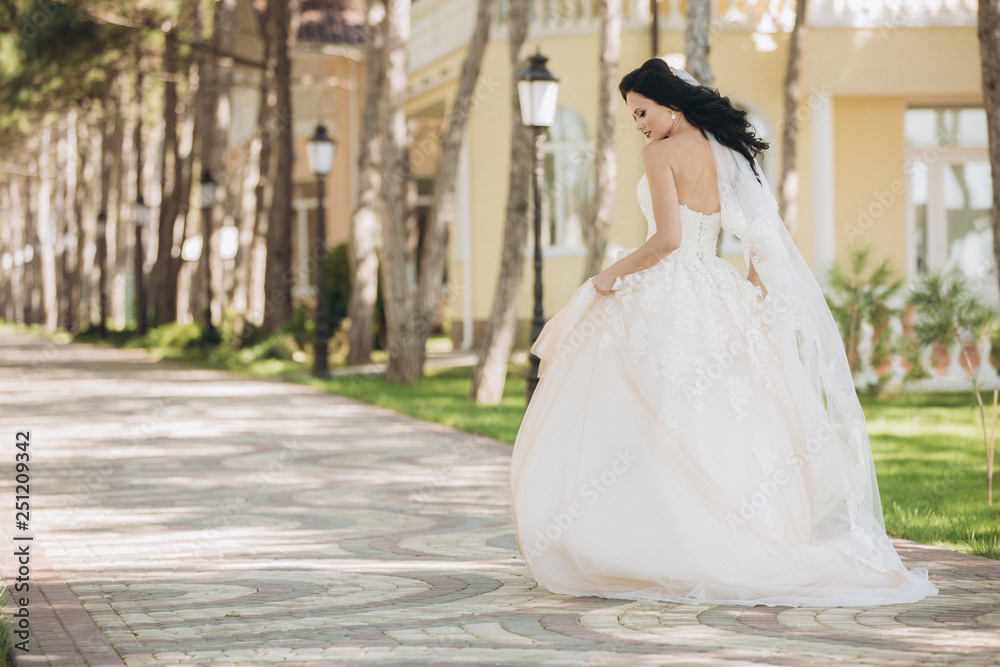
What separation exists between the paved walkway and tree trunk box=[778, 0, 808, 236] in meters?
8.27

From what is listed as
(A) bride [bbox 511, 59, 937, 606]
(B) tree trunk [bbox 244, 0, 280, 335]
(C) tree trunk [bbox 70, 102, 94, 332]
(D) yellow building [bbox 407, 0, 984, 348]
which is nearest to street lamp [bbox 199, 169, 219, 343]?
(B) tree trunk [bbox 244, 0, 280, 335]

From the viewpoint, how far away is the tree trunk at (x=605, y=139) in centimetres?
1508

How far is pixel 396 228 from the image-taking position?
18.2 meters

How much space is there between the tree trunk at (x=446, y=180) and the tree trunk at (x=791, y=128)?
4605 millimetres

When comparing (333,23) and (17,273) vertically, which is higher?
(333,23)

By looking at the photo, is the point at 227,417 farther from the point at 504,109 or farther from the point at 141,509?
the point at 504,109

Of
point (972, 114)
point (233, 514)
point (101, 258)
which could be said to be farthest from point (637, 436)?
point (101, 258)

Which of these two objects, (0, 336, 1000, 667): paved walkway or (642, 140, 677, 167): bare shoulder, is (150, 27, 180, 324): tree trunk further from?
(642, 140, 677, 167): bare shoulder

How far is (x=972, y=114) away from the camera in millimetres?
21625

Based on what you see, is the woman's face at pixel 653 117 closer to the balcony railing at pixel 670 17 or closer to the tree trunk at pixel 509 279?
the tree trunk at pixel 509 279

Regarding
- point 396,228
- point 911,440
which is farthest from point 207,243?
point 911,440

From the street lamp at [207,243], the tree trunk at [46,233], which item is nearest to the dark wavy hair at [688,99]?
the street lamp at [207,243]

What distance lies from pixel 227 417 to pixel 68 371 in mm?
10216

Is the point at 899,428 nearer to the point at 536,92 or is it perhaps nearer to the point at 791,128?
the point at 536,92
